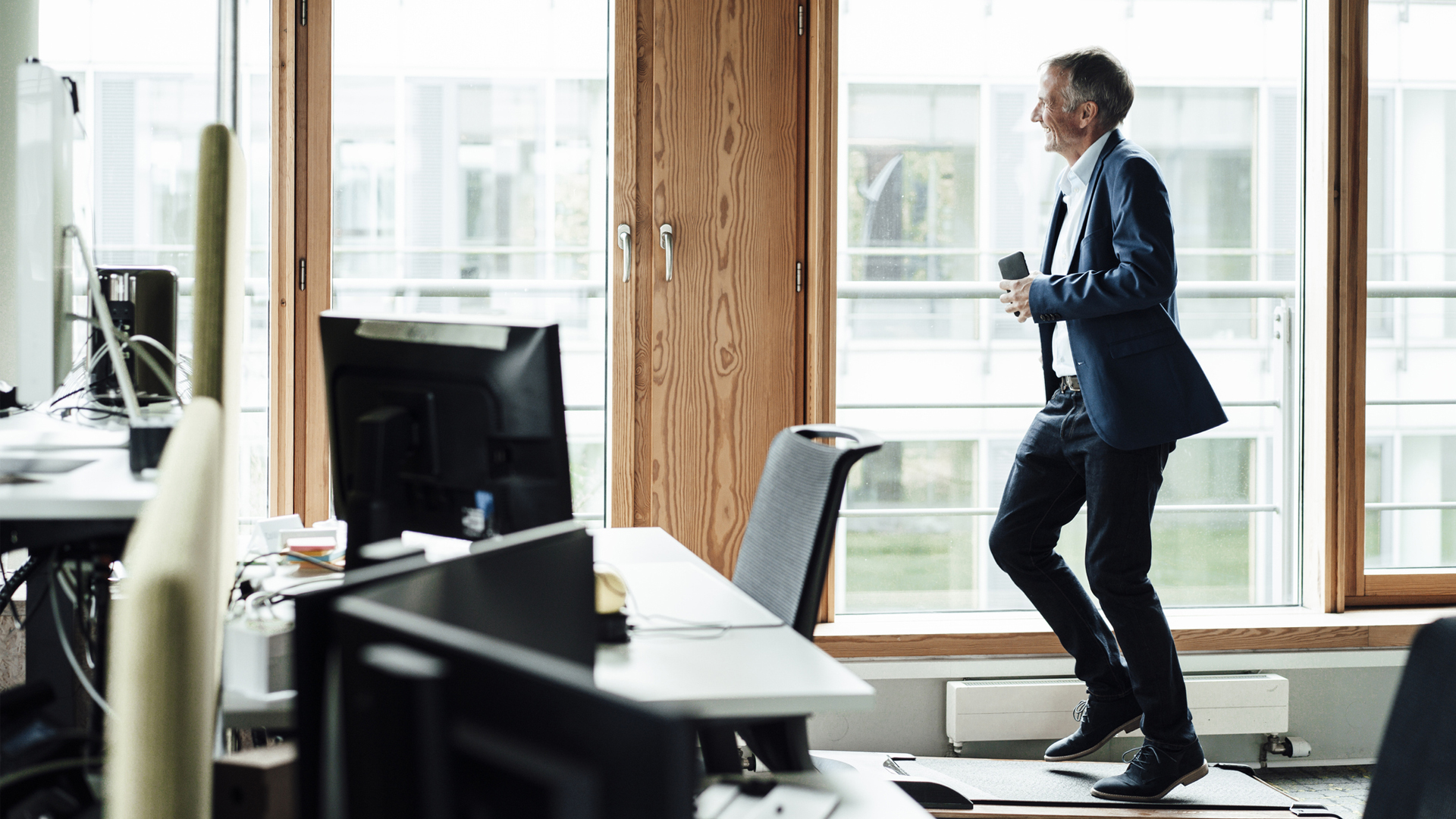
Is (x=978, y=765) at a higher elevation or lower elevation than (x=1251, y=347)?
lower

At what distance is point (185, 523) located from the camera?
0.61 meters

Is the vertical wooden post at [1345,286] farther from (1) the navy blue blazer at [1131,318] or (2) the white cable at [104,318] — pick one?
(2) the white cable at [104,318]

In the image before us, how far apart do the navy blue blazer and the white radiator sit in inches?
30.3

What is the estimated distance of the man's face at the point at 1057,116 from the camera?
237 cm

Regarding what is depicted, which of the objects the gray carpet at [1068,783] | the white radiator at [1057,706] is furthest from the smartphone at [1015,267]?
the gray carpet at [1068,783]

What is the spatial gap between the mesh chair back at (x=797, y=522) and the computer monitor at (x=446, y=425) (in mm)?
368

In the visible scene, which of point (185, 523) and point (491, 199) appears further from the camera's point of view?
point (491, 199)

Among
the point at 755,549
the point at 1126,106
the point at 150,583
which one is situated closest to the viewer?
the point at 150,583

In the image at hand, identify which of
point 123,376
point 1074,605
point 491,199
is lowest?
point 1074,605

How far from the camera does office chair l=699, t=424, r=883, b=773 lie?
144 centimetres

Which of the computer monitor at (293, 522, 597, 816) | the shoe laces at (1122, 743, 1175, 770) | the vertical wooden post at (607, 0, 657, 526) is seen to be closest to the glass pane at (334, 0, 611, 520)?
the vertical wooden post at (607, 0, 657, 526)

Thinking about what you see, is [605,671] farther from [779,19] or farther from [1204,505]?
[1204,505]

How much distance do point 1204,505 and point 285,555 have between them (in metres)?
2.44

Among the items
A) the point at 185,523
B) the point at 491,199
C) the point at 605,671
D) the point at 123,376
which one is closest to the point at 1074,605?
the point at 605,671
